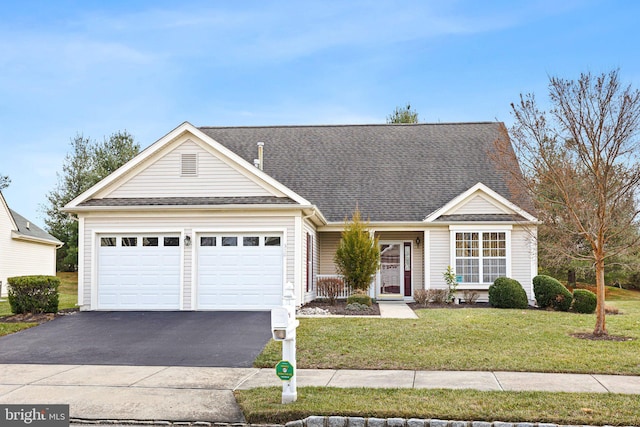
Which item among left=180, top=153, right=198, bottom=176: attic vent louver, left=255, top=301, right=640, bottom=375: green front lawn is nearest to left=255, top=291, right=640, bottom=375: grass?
left=255, top=301, right=640, bottom=375: green front lawn

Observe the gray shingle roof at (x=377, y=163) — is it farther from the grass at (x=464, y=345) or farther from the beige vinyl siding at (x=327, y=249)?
the grass at (x=464, y=345)

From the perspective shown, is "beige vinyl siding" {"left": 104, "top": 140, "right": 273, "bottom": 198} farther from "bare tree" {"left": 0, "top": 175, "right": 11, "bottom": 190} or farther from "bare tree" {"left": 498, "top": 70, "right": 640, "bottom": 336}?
"bare tree" {"left": 0, "top": 175, "right": 11, "bottom": 190}

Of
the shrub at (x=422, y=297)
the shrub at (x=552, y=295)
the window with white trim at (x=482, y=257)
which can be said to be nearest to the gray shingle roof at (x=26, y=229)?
the shrub at (x=422, y=297)

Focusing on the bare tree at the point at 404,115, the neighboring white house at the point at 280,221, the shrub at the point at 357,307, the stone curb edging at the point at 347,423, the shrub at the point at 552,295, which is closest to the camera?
the stone curb edging at the point at 347,423

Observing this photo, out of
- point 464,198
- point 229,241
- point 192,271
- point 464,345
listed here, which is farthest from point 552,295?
point 192,271

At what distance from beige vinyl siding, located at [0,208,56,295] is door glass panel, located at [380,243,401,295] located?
18486mm

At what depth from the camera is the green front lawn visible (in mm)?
10094

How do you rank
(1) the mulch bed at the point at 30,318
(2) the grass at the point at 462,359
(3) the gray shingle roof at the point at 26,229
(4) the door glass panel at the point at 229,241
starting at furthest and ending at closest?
(3) the gray shingle roof at the point at 26,229 → (4) the door glass panel at the point at 229,241 → (1) the mulch bed at the point at 30,318 → (2) the grass at the point at 462,359

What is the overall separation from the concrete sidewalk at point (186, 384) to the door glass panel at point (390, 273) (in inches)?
506

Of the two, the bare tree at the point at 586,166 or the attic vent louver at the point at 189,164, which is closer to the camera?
the bare tree at the point at 586,166

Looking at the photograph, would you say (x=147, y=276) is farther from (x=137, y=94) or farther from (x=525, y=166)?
(x=525, y=166)

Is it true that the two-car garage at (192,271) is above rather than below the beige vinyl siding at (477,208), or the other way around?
below

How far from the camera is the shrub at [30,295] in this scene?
1642 centimetres

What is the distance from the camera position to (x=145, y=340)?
A: 12.9m
